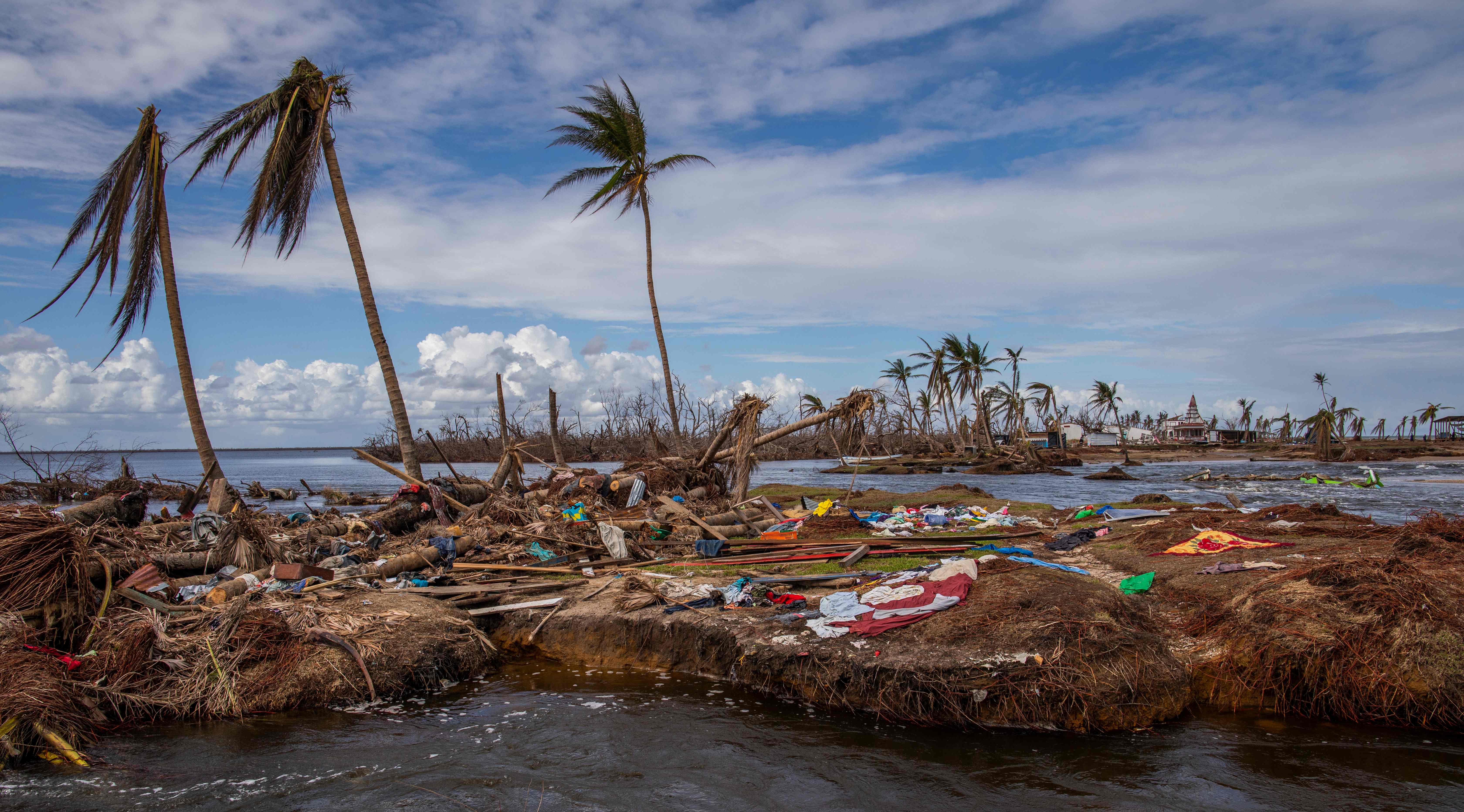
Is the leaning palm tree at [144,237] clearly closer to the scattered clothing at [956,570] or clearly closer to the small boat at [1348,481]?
the scattered clothing at [956,570]

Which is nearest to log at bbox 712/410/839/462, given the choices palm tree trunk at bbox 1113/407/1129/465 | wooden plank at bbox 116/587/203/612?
wooden plank at bbox 116/587/203/612

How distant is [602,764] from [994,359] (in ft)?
152

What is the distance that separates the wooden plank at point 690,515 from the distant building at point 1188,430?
64639mm

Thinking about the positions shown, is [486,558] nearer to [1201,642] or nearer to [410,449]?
[410,449]

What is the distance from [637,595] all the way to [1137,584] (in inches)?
200

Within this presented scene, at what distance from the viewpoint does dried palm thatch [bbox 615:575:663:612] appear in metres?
7.39

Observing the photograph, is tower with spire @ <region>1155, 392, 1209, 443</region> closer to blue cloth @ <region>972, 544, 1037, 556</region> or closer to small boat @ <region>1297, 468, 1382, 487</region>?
small boat @ <region>1297, 468, 1382, 487</region>

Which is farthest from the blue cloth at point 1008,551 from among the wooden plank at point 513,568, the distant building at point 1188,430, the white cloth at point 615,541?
the distant building at point 1188,430

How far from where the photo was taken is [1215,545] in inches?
340

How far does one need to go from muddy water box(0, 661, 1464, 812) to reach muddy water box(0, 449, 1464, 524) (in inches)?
385

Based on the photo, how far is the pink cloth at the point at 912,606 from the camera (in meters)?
6.06

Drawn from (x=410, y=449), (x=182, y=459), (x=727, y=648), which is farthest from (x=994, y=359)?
(x=182, y=459)

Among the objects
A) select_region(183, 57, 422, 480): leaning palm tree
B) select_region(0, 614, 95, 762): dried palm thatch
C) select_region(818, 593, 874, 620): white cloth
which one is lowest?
select_region(0, 614, 95, 762): dried palm thatch

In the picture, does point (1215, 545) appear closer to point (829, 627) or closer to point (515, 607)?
point (829, 627)
